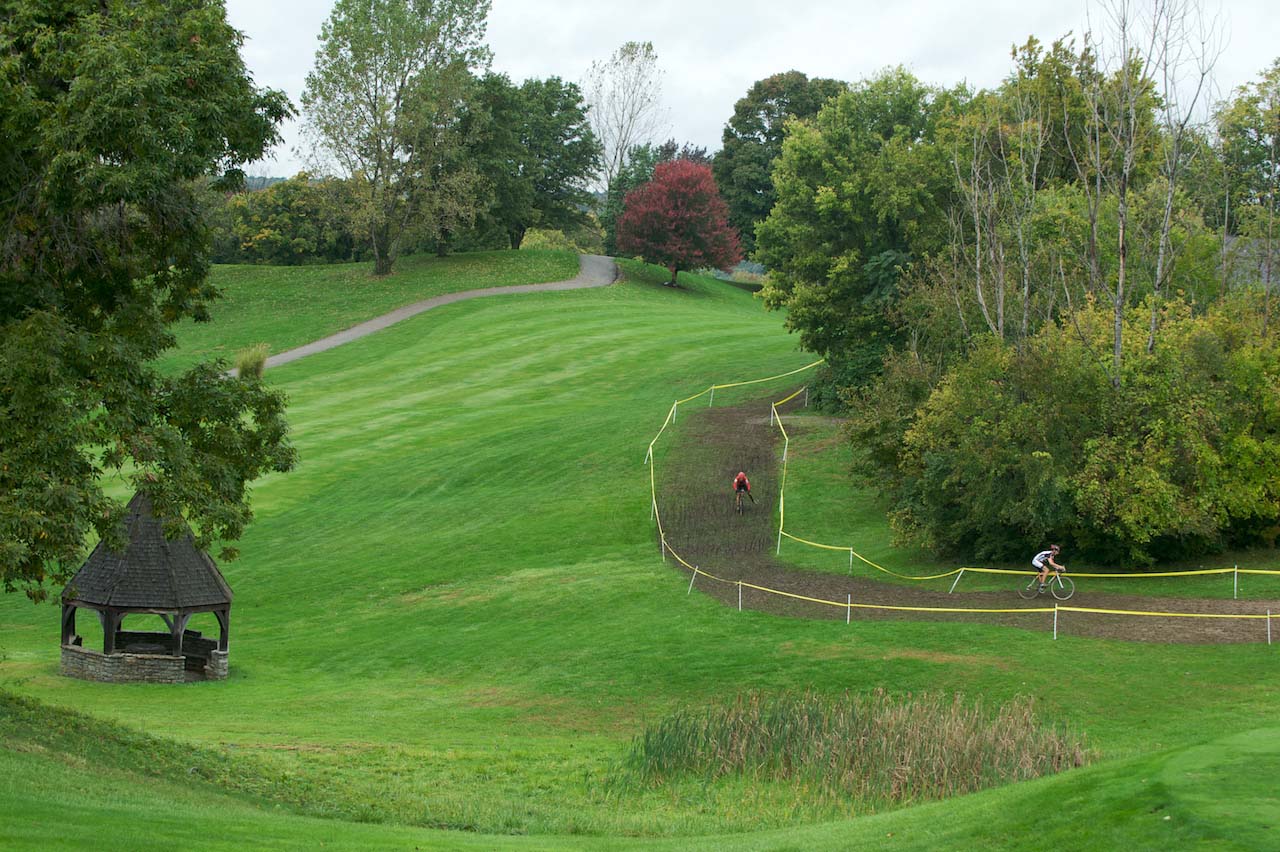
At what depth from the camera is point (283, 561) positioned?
3722 cm

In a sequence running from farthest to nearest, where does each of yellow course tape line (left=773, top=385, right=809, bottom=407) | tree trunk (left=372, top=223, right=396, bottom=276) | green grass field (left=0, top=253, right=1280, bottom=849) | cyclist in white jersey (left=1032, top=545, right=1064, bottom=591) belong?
tree trunk (left=372, top=223, right=396, bottom=276), yellow course tape line (left=773, top=385, right=809, bottom=407), cyclist in white jersey (left=1032, top=545, right=1064, bottom=591), green grass field (left=0, top=253, right=1280, bottom=849)

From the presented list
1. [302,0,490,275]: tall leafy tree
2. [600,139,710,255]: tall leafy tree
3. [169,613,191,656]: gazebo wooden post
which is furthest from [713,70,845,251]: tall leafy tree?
[169,613,191,656]: gazebo wooden post

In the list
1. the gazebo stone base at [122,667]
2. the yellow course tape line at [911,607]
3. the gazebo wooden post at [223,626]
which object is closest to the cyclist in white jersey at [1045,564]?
the yellow course tape line at [911,607]

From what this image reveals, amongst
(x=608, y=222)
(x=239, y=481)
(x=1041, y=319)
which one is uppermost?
(x=608, y=222)

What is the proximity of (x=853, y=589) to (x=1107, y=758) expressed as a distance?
1312 cm

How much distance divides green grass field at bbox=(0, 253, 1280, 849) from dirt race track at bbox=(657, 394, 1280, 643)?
2.69 feet

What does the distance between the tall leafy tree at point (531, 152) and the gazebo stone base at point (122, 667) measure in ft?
190

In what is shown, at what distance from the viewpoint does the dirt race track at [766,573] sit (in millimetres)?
24484

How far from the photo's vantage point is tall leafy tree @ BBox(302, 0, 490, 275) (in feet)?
243

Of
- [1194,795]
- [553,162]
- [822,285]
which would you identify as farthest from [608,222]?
[1194,795]

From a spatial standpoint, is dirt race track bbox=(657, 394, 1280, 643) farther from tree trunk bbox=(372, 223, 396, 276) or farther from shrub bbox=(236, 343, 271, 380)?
tree trunk bbox=(372, 223, 396, 276)

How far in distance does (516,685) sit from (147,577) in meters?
8.79

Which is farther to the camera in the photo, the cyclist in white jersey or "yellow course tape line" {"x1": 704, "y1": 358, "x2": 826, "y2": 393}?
"yellow course tape line" {"x1": 704, "y1": 358, "x2": 826, "y2": 393}

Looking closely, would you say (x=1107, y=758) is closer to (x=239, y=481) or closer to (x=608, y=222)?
(x=239, y=481)
